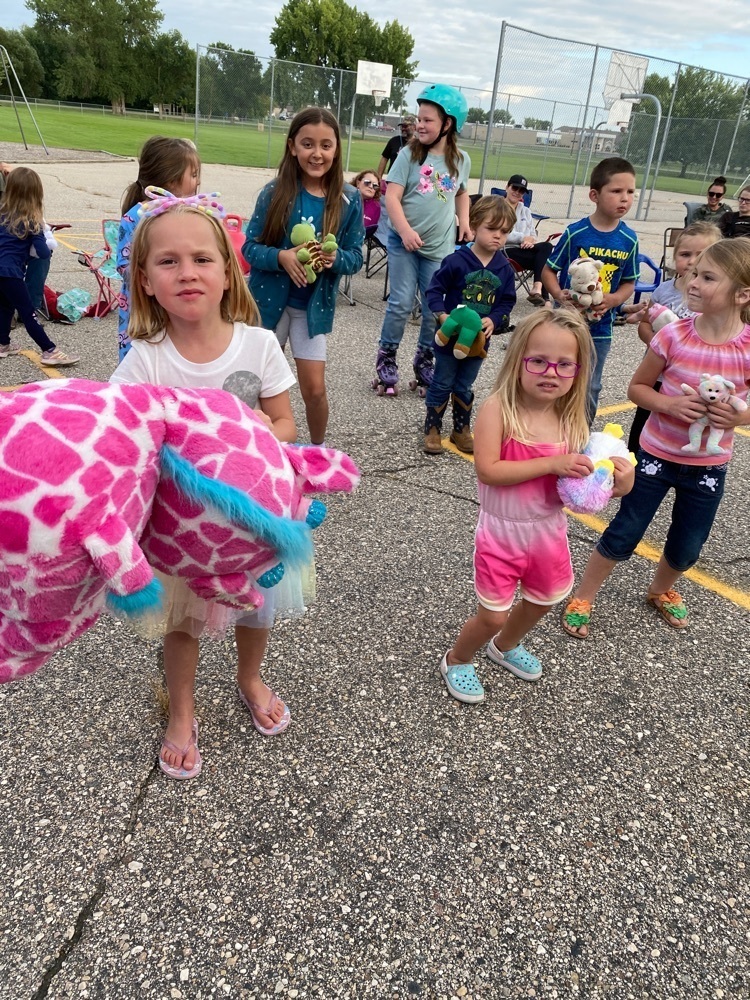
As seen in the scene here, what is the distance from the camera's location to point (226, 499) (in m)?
1.29

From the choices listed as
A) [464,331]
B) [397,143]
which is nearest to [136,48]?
[397,143]

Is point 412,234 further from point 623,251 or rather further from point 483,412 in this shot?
point 483,412

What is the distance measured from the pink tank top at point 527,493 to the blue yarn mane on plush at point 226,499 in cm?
105

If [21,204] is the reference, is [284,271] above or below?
below

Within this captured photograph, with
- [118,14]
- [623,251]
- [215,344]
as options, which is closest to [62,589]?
[215,344]

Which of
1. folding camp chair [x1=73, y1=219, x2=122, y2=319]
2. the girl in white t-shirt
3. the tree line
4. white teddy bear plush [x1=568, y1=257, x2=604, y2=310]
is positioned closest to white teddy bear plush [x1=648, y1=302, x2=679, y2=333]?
white teddy bear plush [x1=568, y1=257, x2=604, y2=310]

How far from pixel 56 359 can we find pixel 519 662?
453 cm

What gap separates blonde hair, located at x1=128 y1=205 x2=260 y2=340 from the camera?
1653 mm

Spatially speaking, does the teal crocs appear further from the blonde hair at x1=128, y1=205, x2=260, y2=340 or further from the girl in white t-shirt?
the blonde hair at x1=128, y1=205, x2=260, y2=340

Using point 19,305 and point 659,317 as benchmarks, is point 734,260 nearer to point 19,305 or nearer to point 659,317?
point 659,317

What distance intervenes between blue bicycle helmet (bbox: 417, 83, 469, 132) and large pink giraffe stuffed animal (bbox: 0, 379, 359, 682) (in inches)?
155

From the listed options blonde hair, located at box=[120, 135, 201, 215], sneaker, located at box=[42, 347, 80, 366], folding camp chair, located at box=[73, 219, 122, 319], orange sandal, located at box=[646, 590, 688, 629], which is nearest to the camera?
orange sandal, located at box=[646, 590, 688, 629]

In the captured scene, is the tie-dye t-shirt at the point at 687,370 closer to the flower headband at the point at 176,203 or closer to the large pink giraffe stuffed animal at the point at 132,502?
the large pink giraffe stuffed animal at the point at 132,502

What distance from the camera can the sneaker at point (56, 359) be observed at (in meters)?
5.28
